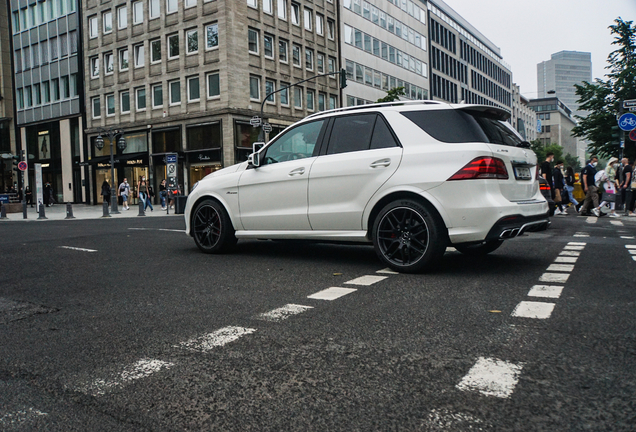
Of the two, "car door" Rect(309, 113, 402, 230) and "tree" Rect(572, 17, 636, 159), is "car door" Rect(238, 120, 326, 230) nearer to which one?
"car door" Rect(309, 113, 402, 230)

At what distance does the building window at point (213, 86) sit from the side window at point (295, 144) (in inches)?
1224

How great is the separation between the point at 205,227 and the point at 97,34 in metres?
41.8

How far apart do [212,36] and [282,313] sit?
3594 centimetres

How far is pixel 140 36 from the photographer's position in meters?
41.3

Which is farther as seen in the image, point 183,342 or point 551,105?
point 551,105

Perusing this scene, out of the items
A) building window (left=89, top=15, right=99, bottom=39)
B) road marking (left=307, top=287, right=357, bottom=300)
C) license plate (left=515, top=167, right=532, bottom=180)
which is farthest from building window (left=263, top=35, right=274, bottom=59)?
road marking (left=307, top=287, right=357, bottom=300)

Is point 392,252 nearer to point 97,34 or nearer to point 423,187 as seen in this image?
point 423,187

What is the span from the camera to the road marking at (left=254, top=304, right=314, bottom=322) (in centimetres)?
414

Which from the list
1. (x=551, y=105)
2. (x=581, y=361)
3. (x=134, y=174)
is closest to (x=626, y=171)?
(x=581, y=361)

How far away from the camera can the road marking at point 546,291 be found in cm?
481

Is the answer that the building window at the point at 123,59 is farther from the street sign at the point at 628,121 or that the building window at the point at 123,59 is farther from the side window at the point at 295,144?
the side window at the point at 295,144

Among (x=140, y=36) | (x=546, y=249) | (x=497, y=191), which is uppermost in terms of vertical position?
(x=140, y=36)

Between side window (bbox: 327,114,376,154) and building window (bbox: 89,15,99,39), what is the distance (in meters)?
43.5

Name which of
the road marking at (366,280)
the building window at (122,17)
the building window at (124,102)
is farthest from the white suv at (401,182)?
the building window at (122,17)
